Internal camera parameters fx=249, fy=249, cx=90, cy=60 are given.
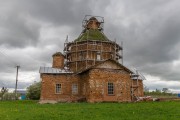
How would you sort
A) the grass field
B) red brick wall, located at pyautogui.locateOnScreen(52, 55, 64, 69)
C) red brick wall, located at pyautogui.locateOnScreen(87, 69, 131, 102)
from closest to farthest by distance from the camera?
the grass field, red brick wall, located at pyautogui.locateOnScreen(87, 69, 131, 102), red brick wall, located at pyautogui.locateOnScreen(52, 55, 64, 69)

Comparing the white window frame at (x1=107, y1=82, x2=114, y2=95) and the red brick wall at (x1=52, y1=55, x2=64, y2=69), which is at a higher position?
the red brick wall at (x1=52, y1=55, x2=64, y2=69)

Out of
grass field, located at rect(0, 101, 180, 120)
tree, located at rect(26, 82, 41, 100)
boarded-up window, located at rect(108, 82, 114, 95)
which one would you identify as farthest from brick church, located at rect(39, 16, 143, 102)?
tree, located at rect(26, 82, 41, 100)

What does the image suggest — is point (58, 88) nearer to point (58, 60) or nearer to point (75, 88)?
point (75, 88)

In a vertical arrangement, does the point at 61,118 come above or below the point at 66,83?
below

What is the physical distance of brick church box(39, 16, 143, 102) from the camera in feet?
108

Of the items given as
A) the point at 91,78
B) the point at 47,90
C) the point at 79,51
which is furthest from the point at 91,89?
the point at 79,51

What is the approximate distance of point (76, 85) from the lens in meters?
36.7

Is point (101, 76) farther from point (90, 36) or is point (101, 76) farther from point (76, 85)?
point (90, 36)

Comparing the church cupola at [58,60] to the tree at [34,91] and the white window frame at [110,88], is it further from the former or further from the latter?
the tree at [34,91]

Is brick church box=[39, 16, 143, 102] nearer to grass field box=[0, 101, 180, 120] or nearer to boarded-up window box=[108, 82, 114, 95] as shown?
boarded-up window box=[108, 82, 114, 95]

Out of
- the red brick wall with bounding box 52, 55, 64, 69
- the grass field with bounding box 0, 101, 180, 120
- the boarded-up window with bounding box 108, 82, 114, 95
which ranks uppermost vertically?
the red brick wall with bounding box 52, 55, 64, 69

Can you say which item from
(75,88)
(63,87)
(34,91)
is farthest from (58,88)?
(34,91)

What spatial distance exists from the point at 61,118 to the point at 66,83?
21475 mm

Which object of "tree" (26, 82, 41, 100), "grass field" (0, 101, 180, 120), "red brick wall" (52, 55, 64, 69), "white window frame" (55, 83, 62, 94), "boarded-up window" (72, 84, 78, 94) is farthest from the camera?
"tree" (26, 82, 41, 100)
